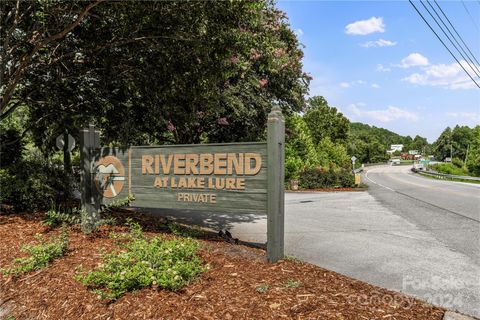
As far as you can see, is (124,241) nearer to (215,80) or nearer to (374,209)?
(215,80)

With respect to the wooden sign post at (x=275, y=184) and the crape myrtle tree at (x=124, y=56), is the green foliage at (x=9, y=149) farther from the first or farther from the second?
the wooden sign post at (x=275, y=184)

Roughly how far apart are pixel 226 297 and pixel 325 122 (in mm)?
61959

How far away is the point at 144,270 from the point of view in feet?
12.5

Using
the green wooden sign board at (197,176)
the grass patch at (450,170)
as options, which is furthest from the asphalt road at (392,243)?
the grass patch at (450,170)

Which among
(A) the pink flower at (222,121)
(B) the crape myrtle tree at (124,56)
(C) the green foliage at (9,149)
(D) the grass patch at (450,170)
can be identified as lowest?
(D) the grass patch at (450,170)

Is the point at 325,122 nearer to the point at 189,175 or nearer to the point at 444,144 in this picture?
the point at 189,175

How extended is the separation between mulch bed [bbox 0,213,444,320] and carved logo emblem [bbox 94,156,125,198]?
5.36 feet

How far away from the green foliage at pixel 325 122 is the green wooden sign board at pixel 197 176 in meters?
53.7

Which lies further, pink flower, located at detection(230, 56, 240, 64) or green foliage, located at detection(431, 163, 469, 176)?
green foliage, located at detection(431, 163, 469, 176)

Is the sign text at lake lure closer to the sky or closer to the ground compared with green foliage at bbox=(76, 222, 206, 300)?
closer to the sky

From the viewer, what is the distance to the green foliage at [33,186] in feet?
23.9

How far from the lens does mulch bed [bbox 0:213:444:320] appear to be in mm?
3244

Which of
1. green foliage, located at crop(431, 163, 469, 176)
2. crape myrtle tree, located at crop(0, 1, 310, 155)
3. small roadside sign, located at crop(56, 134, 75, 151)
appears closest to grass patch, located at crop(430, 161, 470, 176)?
green foliage, located at crop(431, 163, 469, 176)

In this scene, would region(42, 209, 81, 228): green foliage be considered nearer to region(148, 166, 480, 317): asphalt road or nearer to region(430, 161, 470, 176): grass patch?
region(148, 166, 480, 317): asphalt road
